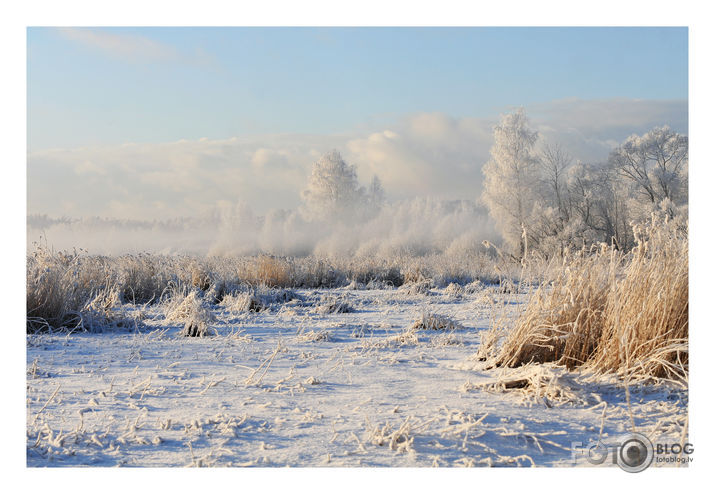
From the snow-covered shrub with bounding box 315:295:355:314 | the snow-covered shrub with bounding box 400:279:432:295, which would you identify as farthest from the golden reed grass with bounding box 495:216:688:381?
the snow-covered shrub with bounding box 400:279:432:295

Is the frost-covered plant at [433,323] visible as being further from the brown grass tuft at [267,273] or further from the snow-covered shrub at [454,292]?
Result: the brown grass tuft at [267,273]

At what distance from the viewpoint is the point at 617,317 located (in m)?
3.61

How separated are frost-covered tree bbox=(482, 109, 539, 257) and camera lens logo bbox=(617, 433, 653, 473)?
23234 mm

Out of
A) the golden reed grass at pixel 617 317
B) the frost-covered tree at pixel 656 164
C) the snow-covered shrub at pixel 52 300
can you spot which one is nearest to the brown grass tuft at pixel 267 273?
the snow-covered shrub at pixel 52 300

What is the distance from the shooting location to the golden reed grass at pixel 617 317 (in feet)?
12.0

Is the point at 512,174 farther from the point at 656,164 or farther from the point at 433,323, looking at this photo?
the point at 433,323

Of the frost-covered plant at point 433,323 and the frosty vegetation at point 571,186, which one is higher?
the frosty vegetation at point 571,186

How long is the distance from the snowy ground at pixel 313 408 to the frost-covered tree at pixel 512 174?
21.2m

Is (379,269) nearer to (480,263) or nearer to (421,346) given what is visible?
(480,263)

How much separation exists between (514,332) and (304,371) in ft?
4.84

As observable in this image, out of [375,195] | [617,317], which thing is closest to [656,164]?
[375,195]
